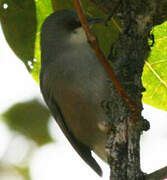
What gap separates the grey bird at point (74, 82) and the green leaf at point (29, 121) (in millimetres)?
796

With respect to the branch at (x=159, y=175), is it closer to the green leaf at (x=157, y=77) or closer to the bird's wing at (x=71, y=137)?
the green leaf at (x=157, y=77)

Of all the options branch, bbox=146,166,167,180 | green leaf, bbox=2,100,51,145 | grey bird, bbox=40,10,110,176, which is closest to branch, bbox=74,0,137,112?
branch, bbox=146,166,167,180

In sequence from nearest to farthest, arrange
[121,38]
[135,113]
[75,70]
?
[135,113] → [121,38] → [75,70]

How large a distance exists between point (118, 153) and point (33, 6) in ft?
6.46

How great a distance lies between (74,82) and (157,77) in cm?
81

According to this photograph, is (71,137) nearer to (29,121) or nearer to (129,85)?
(29,121)

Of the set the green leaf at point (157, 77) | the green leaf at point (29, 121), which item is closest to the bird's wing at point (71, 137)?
the green leaf at point (29, 121)

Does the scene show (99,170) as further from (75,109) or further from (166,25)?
(166,25)

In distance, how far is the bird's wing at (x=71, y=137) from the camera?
4.69m

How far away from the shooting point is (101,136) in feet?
15.1

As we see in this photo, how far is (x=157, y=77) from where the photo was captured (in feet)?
14.2

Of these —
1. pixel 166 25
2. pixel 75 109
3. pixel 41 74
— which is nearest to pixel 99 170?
pixel 75 109

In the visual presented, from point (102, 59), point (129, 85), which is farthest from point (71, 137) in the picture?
point (102, 59)

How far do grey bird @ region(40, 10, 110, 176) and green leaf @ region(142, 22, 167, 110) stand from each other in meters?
0.52
